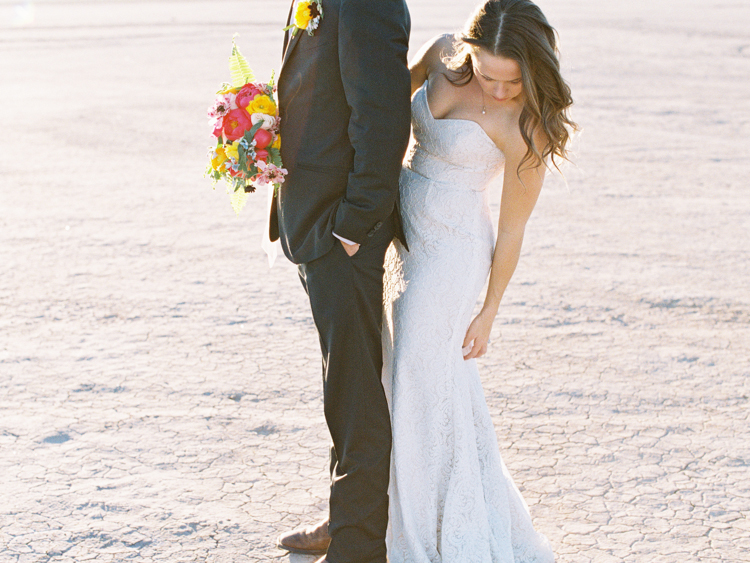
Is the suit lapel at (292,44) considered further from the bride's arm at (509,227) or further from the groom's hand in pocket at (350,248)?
the bride's arm at (509,227)

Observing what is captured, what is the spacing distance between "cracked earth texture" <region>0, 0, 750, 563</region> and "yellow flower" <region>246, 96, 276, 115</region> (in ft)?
5.17

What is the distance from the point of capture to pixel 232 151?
2633mm

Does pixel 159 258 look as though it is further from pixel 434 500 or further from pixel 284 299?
pixel 434 500

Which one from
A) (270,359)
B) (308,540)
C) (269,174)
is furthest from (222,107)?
(270,359)

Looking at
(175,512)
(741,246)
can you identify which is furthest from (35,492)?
(741,246)

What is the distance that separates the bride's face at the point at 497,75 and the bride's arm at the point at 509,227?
17 cm

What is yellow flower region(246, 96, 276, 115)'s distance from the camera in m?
2.62

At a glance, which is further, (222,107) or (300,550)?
(300,550)

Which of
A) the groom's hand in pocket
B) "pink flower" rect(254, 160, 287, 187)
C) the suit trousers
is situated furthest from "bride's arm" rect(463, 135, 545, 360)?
"pink flower" rect(254, 160, 287, 187)

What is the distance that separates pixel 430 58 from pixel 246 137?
0.80 m

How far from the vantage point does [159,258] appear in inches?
231

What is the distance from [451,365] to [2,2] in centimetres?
3206

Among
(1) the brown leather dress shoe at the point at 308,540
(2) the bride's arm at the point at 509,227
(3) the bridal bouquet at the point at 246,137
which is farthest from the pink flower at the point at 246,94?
(1) the brown leather dress shoe at the point at 308,540

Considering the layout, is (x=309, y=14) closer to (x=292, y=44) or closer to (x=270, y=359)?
(x=292, y=44)
